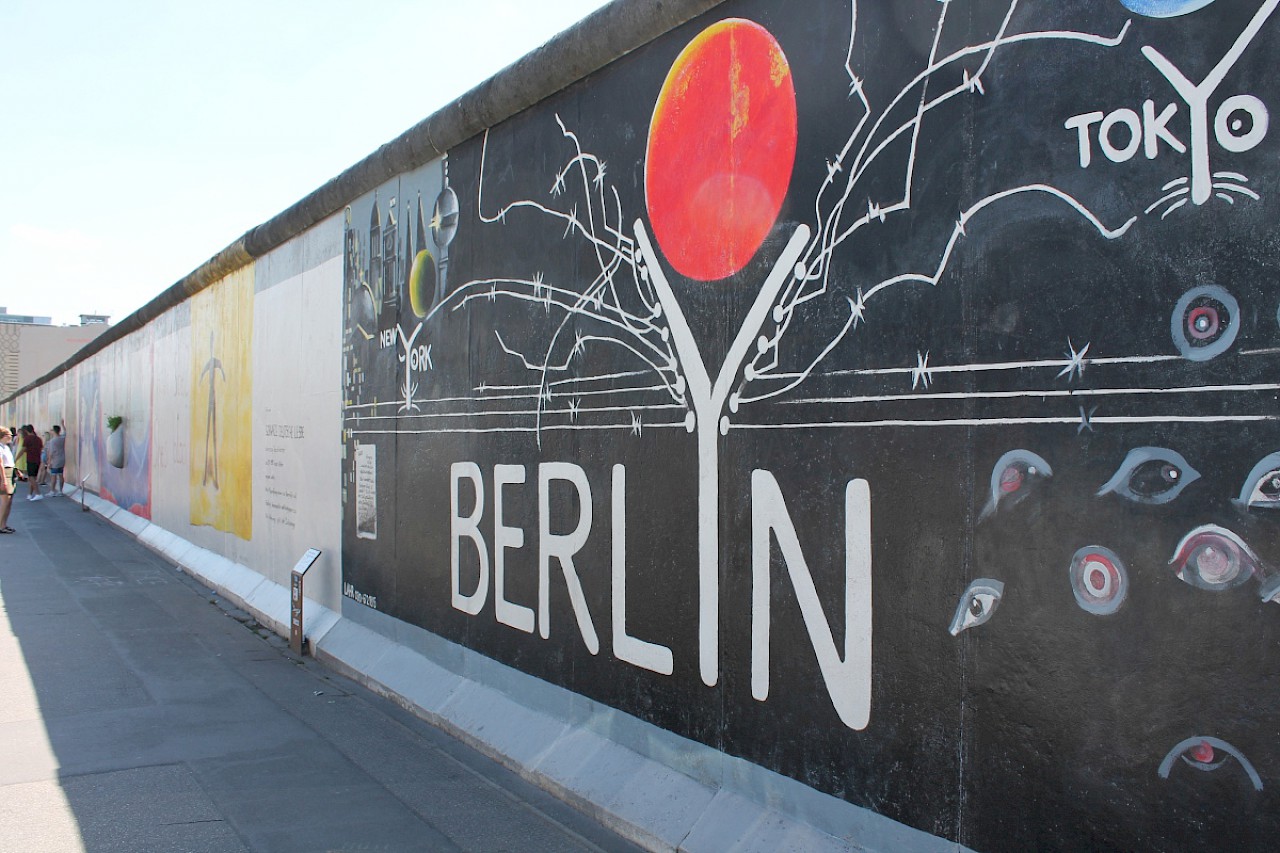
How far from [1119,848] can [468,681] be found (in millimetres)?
4646

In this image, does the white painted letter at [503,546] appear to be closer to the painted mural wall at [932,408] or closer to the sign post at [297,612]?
the painted mural wall at [932,408]

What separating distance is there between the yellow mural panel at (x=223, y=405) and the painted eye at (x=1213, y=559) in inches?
445

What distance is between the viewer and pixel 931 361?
3641 millimetres

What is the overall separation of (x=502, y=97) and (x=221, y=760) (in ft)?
14.4

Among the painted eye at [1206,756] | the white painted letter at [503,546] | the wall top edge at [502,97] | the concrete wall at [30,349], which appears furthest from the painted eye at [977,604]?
the concrete wall at [30,349]

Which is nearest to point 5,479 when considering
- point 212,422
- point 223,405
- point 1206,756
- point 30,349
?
point 212,422

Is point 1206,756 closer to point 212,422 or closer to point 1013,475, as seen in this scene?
point 1013,475

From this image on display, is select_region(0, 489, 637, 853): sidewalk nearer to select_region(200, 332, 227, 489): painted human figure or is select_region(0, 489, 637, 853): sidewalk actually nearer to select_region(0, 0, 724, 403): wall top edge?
select_region(0, 0, 724, 403): wall top edge

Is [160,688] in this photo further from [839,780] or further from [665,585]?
[839,780]

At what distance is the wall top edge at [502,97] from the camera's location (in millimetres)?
5270

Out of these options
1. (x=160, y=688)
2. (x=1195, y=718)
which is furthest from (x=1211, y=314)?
(x=160, y=688)

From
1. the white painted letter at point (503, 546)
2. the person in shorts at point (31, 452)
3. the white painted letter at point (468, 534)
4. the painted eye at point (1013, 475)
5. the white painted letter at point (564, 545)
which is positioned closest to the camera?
the painted eye at point (1013, 475)

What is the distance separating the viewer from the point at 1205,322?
2.87 m

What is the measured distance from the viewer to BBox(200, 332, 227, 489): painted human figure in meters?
14.1
